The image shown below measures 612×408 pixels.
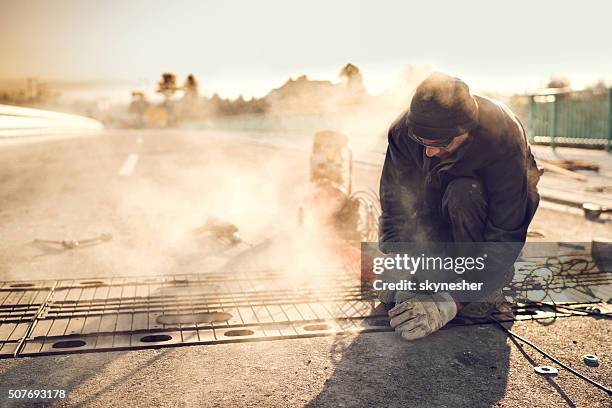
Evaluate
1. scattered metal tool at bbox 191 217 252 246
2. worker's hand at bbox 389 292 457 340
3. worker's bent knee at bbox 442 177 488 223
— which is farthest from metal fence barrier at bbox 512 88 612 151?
worker's hand at bbox 389 292 457 340

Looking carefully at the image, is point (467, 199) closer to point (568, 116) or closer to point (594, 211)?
point (594, 211)

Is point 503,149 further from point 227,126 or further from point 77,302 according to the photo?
point 227,126

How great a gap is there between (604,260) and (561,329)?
183 cm

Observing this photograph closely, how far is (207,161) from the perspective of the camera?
1670 cm

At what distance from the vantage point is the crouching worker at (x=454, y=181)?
342 cm

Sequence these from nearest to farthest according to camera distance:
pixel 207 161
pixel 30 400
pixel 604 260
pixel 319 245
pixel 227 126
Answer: pixel 30 400, pixel 604 260, pixel 319 245, pixel 207 161, pixel 227 126

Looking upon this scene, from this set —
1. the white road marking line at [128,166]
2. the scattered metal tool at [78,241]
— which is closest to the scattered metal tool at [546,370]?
the scattered metal tool at [78,241]

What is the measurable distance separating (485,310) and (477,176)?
0.98m

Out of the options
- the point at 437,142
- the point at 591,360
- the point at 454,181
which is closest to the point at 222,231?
the point at 454,181

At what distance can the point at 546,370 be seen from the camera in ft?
10.6

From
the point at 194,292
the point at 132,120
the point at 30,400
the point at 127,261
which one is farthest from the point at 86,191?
the point at 132,120

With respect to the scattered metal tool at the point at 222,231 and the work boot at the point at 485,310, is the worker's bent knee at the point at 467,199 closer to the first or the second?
the work boot at the point at 485,310

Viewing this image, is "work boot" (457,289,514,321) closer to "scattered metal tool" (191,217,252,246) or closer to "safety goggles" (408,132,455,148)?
"safety goggles" (408,132,455,148)

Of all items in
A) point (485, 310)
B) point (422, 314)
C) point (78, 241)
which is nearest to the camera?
point (422, 314)
